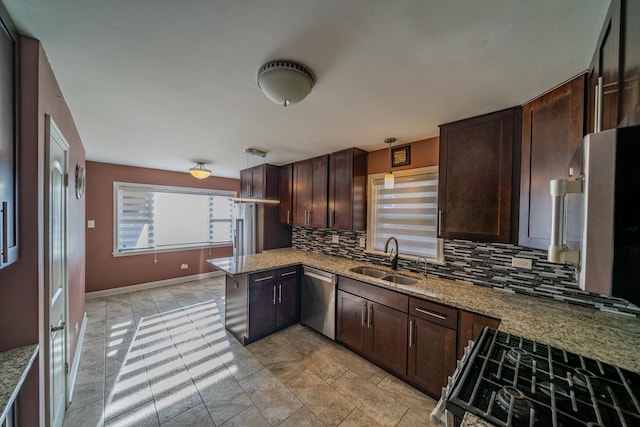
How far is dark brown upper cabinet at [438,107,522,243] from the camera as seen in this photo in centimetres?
178

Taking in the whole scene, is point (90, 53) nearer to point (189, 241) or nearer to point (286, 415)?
point (286, 415)

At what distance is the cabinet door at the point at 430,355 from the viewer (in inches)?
72.8

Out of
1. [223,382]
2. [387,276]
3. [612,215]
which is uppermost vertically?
[612,215]

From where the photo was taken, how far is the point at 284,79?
135 cm

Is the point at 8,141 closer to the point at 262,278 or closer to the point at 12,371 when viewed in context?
the point at 12,371

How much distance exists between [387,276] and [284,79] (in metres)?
2.19

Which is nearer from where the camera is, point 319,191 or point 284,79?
point 284,79

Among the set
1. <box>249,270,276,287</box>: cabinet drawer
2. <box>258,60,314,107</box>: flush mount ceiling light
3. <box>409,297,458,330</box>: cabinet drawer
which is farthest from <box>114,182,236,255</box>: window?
<box>409,297,458,330</box>: cabinet drawer

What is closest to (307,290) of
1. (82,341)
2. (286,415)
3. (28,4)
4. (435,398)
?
(286,415)

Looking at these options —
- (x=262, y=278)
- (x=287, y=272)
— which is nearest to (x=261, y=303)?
(x=262, y=278)

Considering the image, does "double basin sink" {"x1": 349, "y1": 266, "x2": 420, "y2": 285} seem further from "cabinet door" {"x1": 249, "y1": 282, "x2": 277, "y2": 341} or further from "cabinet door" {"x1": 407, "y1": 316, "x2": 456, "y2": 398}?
"cabinet door" {"x1": 249, "y1": 282, "x2": 277, "y2": 341}

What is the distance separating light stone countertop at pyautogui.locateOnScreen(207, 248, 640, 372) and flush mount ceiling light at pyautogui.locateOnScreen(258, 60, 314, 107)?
5.94ft

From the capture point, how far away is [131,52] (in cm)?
125

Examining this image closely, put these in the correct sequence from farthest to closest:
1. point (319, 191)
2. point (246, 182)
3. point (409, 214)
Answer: point (246, 182), point (319, 191), point (409, 214)
